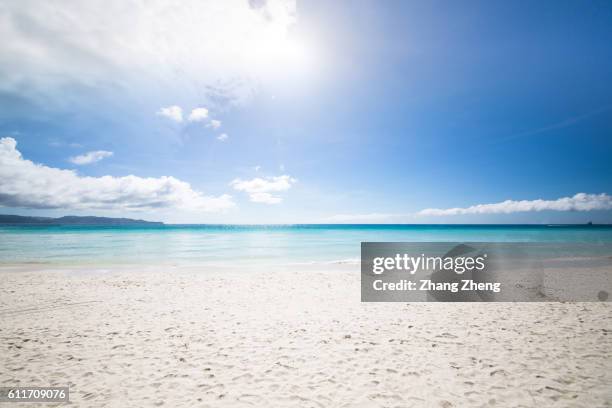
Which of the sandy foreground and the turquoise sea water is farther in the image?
the turquoise sea water

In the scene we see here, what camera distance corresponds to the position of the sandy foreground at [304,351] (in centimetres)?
502

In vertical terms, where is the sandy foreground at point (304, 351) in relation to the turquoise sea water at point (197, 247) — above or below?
above

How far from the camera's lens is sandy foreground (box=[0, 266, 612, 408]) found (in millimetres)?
5020

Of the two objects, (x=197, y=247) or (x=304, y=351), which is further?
(x=197, y=247)

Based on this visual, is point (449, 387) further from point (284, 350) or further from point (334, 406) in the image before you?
point (284, 350)

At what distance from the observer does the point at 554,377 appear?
18.0ft

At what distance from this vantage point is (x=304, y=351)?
22.0 feet

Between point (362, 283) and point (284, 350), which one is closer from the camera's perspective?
point (284, 350)

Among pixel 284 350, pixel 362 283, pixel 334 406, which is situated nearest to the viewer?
pixel 334 406

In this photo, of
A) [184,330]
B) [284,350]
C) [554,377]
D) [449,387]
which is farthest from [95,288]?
[554,377]

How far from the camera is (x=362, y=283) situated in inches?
583

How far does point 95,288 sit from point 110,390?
10.8 metres

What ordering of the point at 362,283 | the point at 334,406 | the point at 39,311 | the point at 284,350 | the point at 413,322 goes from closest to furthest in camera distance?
the point at 334,406
the point at 284,350
the point at 413,322
the point at 39,311
the point at 362,283

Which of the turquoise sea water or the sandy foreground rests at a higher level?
the sandy foreground
